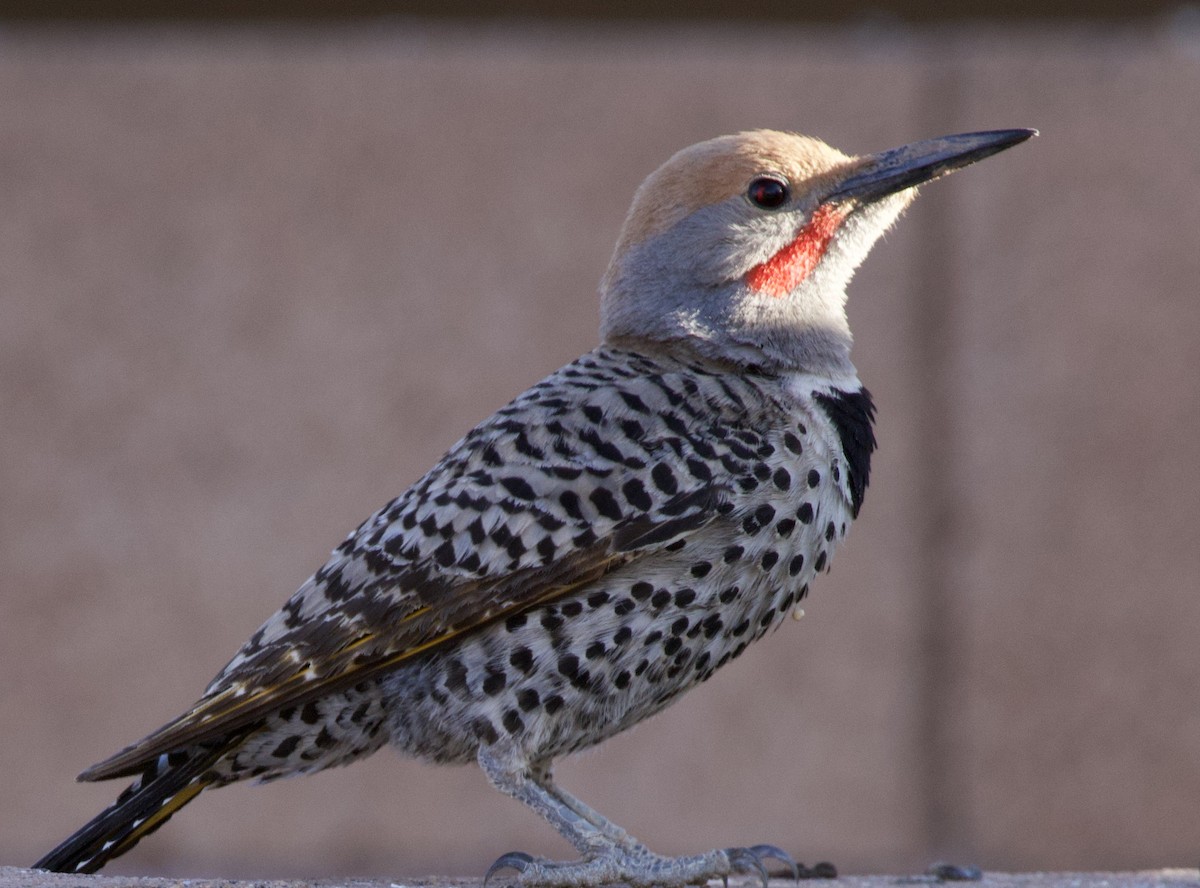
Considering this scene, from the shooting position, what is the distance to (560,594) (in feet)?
12.6

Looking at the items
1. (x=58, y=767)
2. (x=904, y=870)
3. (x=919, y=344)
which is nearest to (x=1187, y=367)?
(x=919, y=344)

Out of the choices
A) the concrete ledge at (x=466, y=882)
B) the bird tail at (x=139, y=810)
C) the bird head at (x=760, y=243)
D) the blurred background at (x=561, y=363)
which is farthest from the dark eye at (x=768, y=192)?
the blurred background at (x=561, y=363)

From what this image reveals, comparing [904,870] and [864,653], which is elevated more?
[864,653]

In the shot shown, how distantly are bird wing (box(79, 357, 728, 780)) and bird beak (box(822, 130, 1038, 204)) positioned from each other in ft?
2.63

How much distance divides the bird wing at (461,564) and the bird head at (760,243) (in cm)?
36

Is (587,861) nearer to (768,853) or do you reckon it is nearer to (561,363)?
(768,853)

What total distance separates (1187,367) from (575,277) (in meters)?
2.28

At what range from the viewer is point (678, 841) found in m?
7.03

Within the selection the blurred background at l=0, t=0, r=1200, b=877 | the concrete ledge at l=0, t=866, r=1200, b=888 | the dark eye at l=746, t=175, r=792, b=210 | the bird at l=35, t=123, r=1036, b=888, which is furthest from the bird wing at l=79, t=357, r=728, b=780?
the blurred background at l=0, t=0, r=1200, b=877

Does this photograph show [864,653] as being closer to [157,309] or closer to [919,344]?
[919,344]

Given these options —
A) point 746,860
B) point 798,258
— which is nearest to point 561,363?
point 798,258

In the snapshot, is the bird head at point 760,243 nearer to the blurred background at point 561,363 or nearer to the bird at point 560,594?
the bird at point 560,594

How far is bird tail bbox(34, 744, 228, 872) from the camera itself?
3.85 metres

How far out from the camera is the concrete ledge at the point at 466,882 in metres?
3.57
